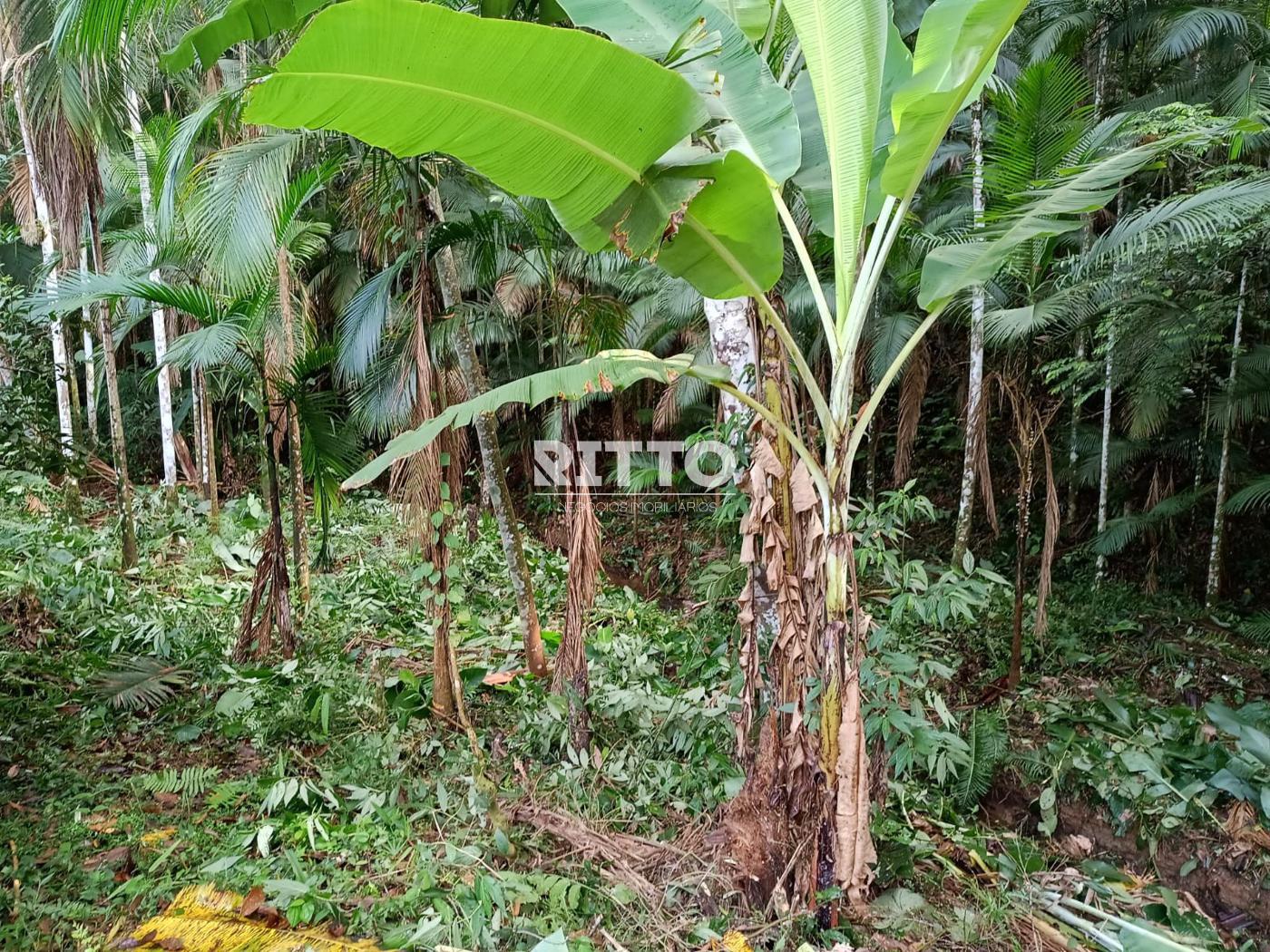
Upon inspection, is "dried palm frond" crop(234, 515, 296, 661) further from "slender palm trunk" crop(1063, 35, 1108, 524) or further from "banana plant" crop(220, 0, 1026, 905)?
"slender palm trunk" crop(1063, 35, 1108, 524)

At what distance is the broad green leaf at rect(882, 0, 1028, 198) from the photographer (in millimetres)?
1859

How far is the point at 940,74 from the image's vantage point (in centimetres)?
204

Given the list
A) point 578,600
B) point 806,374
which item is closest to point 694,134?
point 806,374

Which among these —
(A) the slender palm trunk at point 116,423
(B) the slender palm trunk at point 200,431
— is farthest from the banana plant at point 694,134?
(B) the slender palm trunk at point 200,431

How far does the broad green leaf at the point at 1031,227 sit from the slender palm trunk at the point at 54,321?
498cm

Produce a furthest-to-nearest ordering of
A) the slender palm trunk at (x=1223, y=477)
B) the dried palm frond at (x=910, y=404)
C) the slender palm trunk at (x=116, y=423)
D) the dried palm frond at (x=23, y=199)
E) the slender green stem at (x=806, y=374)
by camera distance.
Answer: the dried palm frond at (x=23, y=199) < the dried palm frond at (x=910, y=404) < the slender palm trunk at (x=116, y=423) < the slender palm trunk at (x=1223, y=477) < the slender green stem at (x=806, y=374)

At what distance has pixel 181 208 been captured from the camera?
429 cm

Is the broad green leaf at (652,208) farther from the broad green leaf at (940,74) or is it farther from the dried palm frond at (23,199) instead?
the dried palm frond at (23,199)

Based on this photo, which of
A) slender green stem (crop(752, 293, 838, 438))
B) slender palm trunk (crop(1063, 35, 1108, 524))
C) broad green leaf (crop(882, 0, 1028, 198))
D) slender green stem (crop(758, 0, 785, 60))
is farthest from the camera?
slender palm trunk (crop(1063, 35, 1108, 524))

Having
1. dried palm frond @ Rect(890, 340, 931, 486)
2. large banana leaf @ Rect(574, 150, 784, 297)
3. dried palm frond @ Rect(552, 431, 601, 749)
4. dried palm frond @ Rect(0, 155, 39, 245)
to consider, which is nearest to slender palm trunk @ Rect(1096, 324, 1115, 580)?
dried palm frond @ Rect(890, 340, 931, 486)

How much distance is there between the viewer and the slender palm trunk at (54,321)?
567 centimetres

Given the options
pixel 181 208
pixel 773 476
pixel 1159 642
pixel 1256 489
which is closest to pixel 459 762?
pixel 773 476

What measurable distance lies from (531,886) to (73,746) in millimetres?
2643

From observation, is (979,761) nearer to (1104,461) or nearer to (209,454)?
(1104,461)
